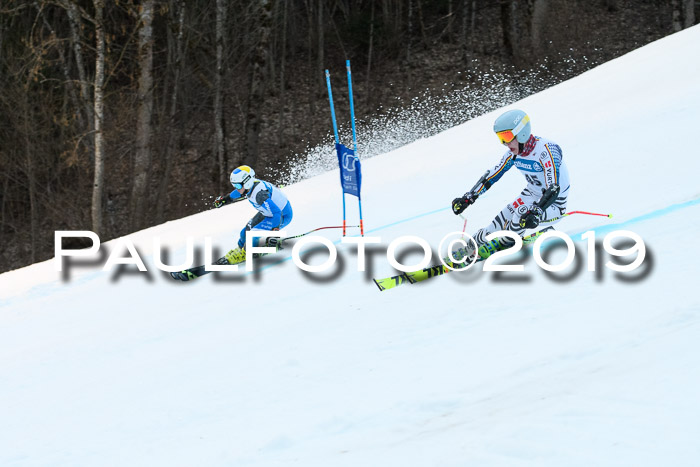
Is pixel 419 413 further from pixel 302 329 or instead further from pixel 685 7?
pixel 685 7

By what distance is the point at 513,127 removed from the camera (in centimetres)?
620

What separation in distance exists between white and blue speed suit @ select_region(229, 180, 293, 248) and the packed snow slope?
435mm

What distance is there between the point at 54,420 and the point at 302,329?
1888 mm

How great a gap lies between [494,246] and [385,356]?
5.95ft

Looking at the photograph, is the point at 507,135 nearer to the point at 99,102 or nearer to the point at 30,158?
the point at 99,102

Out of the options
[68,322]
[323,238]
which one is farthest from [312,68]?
[68,322]

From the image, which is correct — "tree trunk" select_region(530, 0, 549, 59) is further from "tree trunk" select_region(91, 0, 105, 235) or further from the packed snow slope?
the packed snow slope

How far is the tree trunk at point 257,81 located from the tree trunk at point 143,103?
2786 mm

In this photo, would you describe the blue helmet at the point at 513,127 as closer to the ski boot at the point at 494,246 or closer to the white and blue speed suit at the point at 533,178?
the white and blue speed suit at the point at 533,178

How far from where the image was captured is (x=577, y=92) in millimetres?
13961

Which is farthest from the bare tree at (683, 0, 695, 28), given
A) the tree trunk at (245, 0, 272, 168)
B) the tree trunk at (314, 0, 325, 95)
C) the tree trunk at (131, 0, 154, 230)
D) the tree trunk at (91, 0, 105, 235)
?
the tree trunk at (91, 0, 105, 235)

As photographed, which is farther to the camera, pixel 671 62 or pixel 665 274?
pixel 671 62

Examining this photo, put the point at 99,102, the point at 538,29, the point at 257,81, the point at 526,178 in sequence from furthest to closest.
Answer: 1. the point at 538,29
2. the point at 257,81
3. the point at 99,102
4. the point at 526,178

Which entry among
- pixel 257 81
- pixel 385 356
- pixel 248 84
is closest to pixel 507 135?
pixel 385 356
